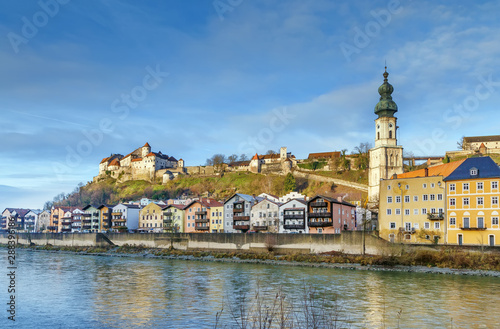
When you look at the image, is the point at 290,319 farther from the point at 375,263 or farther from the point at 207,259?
the point at 207,259

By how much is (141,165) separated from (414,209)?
105 metres

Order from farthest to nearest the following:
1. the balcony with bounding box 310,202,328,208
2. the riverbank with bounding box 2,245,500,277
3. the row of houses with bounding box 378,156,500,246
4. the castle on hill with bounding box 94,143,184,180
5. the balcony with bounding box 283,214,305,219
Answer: the castle on hill with bounding box 94,143,184,180 → the balcony with bounding box 283,214,305,219 → the balcony with bounding box 310,202,328,208 → the row of houses with bounding box 378,156,500,246 → the riverbank with bounding box 2,245,500,277

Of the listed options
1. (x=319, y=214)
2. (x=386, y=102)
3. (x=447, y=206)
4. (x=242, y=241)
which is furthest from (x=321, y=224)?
(x=386, y=102)

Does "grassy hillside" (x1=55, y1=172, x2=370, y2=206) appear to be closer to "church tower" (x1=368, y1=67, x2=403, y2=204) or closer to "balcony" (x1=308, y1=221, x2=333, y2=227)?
"church tower" (x1=368, y1=67, x2=403, y2=204)

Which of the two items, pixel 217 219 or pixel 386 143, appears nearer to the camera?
pixel 217 219

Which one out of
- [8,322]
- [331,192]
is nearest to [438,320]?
[8,322]

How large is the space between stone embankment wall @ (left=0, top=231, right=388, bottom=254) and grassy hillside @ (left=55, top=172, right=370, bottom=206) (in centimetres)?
3758

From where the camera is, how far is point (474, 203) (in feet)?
138

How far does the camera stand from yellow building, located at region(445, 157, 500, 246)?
4116 centimetres

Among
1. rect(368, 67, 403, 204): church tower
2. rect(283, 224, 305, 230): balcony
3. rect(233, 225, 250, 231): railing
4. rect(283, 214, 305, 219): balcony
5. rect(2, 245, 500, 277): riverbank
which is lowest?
rect(2, 245, 500, 277): riverbank

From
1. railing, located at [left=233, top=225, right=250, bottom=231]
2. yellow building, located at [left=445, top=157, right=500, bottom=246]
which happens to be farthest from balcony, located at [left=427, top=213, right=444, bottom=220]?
railing, located at [left=233, top=225, right=250, bottom=231]

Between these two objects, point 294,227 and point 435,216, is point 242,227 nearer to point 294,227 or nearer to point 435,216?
point 294,227

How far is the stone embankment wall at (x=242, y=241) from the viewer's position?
45.2m

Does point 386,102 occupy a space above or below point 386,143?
above
